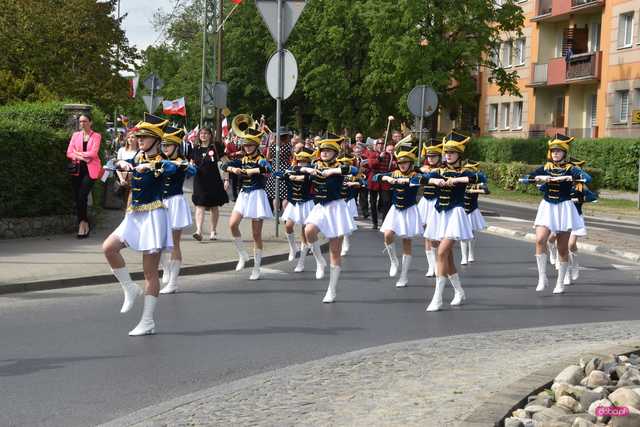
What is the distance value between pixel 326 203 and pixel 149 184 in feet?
9.82

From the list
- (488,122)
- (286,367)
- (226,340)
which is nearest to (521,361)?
(286,367)

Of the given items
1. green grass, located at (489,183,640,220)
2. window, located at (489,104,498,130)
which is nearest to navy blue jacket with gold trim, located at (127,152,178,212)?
green grass, located at (489,183,640,220)

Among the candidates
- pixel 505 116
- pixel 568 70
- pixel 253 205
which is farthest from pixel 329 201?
pixel 505 116

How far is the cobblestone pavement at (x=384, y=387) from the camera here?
6.16m

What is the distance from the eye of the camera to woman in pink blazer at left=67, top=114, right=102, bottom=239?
16922 millimetres

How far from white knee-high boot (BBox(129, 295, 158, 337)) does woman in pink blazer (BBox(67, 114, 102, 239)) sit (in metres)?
7.70

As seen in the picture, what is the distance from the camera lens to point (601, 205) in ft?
106

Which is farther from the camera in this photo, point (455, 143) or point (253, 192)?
point (253, 192)

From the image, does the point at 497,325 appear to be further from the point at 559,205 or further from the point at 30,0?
the point at 30,0

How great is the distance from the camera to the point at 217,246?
54.3 feet

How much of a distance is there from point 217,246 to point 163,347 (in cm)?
783

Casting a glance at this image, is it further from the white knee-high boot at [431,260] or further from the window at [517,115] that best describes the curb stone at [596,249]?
the window at [517,115]

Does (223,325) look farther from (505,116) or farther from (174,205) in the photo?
(505,116)

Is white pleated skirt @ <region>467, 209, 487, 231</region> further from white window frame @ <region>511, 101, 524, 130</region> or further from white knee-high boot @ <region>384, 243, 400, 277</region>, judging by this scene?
white window frame @ <region>511, 101, 524, 130</region>
